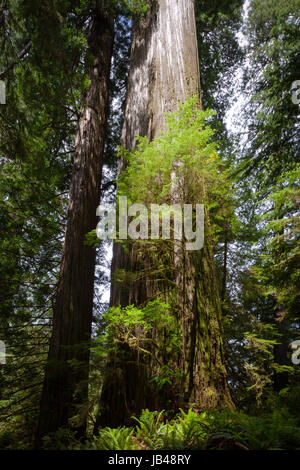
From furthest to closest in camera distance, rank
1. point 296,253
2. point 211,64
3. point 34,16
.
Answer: point 211,64
point 296,253
point 34,16

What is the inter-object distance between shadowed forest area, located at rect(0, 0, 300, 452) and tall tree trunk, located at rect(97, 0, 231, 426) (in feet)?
0.05

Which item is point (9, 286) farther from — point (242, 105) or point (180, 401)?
point (242, 105)

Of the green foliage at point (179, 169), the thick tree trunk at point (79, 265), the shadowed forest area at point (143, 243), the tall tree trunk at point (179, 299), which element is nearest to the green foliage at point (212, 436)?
the shadowed forest area at point (143, 243)

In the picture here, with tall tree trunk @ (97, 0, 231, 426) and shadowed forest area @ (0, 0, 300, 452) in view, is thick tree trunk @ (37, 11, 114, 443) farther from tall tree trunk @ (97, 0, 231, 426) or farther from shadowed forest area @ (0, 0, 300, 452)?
tall tree trunk @ (97, 0, 231, 426)

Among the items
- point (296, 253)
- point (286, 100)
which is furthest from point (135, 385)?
point (286, 100)

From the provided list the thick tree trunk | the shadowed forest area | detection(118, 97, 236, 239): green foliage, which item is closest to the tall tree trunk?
the shadowed forest area

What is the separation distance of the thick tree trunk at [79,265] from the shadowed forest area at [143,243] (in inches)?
1.2

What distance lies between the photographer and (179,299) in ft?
7.81

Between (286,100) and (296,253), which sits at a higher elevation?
(286,100)

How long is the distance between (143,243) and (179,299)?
2.12 feet

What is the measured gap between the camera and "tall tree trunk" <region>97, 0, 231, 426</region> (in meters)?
2.16

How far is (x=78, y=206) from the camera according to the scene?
190 inches

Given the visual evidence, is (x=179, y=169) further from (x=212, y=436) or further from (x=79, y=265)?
(x=79, y=265)

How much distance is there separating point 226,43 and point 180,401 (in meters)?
11.2
